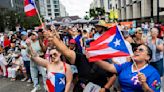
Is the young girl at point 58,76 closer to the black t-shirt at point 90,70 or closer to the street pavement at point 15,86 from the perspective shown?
the black t-shirt at point 90,70

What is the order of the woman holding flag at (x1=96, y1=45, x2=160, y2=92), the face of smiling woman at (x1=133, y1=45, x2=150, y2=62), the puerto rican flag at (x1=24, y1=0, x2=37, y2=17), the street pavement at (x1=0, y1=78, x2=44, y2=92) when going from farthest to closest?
the street pavement at (x1=0, y1=78, x2=44, y2=92) < the puerto rican flag at (x1=24, y1=0, x2=37, y2=17) < the face of smiling woman at (x1=133, y1=45, x2=150, y2=62) < the woman holding flag at (x1=96, y1=45, x2=160, y2=92)

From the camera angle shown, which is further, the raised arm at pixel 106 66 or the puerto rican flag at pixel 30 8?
the puerto rican flag at pixel 30 8

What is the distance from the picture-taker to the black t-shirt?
4.57 m

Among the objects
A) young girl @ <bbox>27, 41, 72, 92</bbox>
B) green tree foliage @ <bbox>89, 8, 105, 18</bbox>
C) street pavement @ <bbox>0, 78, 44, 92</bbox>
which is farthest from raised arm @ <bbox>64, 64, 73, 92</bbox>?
green tree foliage @ <bbox>89, 8, 105, 18</bbox>

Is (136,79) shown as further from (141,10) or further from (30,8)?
(141,10)

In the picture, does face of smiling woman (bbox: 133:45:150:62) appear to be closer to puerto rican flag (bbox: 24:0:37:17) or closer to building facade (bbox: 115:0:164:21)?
puerto rican flag (bbox: 24:0:37:17)

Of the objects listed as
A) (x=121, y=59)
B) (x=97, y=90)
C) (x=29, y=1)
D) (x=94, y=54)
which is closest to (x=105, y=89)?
(x=97, y=90)

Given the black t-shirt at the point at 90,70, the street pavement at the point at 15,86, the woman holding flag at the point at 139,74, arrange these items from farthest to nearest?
1. the street pavement at the point at 15,86
2. the black t-shirt at the point at 90,70
3. the woman holding flag at the point at 139,74

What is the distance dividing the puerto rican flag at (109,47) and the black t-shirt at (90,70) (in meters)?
0.56

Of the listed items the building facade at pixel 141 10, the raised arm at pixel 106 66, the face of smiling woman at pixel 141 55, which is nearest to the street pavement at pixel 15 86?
the raised arm at pixel 106 66

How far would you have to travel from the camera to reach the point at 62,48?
427 centimetres

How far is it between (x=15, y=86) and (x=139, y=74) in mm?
7702

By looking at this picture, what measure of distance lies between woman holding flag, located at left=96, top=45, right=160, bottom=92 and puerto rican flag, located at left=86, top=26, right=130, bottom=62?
195 millimetres

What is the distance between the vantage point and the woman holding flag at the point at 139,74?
3852 mm
